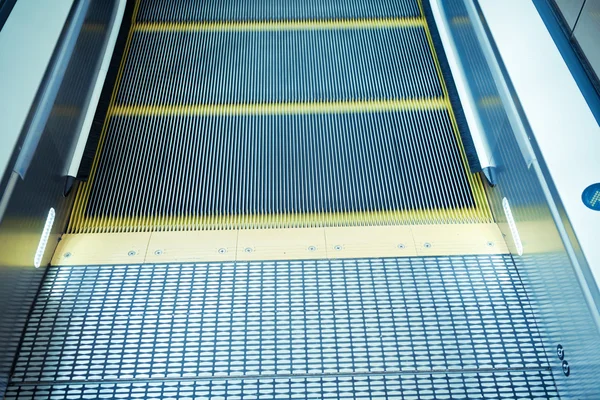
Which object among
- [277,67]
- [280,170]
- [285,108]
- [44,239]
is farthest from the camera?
[277,67]

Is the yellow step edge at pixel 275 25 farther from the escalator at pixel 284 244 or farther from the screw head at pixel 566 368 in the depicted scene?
the screw head at pixel 566 368

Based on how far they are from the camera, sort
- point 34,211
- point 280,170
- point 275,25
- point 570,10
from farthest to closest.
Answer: point 275,25
point 280,170
point 570,10
point 34,211

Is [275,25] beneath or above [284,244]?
above

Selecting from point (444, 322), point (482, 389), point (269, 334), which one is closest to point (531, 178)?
point (444, 322)

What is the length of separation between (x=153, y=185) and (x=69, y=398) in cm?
224

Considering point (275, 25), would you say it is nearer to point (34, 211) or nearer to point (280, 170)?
point (280, 170)

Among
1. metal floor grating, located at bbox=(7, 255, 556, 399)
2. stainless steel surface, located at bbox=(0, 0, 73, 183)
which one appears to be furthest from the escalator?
stainless steel surface, located at bbox=(0, 0, 73, 183)

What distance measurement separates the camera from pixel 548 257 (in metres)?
4.23

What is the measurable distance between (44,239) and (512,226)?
4.20m

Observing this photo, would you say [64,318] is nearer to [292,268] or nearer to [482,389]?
[292,268]

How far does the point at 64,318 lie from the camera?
463 cm

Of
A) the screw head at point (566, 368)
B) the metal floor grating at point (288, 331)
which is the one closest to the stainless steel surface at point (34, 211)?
the metal floor grating at point (288, 331)

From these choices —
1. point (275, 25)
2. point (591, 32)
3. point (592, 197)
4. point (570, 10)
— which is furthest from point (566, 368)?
point (275, 25)

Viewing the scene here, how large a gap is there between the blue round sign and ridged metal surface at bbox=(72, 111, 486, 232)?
1.47 meters
